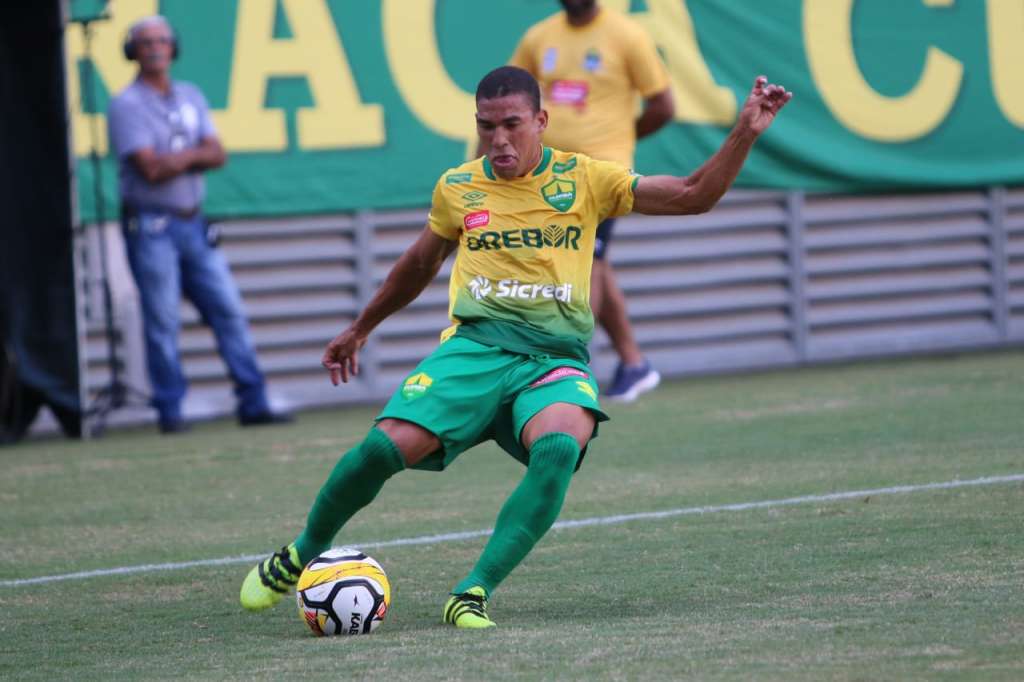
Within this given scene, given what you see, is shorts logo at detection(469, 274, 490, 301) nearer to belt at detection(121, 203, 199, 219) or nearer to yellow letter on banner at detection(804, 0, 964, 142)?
belt at detection(121, 203, 199, 219)

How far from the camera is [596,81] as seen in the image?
10977mm

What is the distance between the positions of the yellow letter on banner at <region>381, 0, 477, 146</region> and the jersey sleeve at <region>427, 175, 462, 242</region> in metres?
6.38

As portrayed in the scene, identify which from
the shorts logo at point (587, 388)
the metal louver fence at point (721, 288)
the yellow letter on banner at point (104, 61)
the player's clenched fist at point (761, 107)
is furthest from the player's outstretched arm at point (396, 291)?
the metal louver fence at point (721, 288)

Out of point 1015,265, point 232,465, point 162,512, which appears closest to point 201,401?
point 232,465

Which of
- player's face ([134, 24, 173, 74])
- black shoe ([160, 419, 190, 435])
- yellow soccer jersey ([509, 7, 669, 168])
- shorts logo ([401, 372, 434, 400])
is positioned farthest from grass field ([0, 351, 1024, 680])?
player's face ([134, 24, 173, 74])

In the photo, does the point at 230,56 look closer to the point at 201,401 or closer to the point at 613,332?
the point at 201,401

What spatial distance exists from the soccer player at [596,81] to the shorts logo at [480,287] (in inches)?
201

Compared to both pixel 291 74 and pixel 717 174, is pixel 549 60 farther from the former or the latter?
pixel 717 174

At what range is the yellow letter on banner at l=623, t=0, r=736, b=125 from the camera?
12.7 meters

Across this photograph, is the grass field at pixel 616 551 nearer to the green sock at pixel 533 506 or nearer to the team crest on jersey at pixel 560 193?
the green sock at pixel 533 506

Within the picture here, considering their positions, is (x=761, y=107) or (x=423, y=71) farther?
(x=423, y=71)

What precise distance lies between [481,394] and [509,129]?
85cm

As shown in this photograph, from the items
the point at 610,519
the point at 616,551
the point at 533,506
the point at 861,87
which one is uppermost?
the point at 533,506

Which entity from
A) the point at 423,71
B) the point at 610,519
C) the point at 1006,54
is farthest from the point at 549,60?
the point at 610,519
